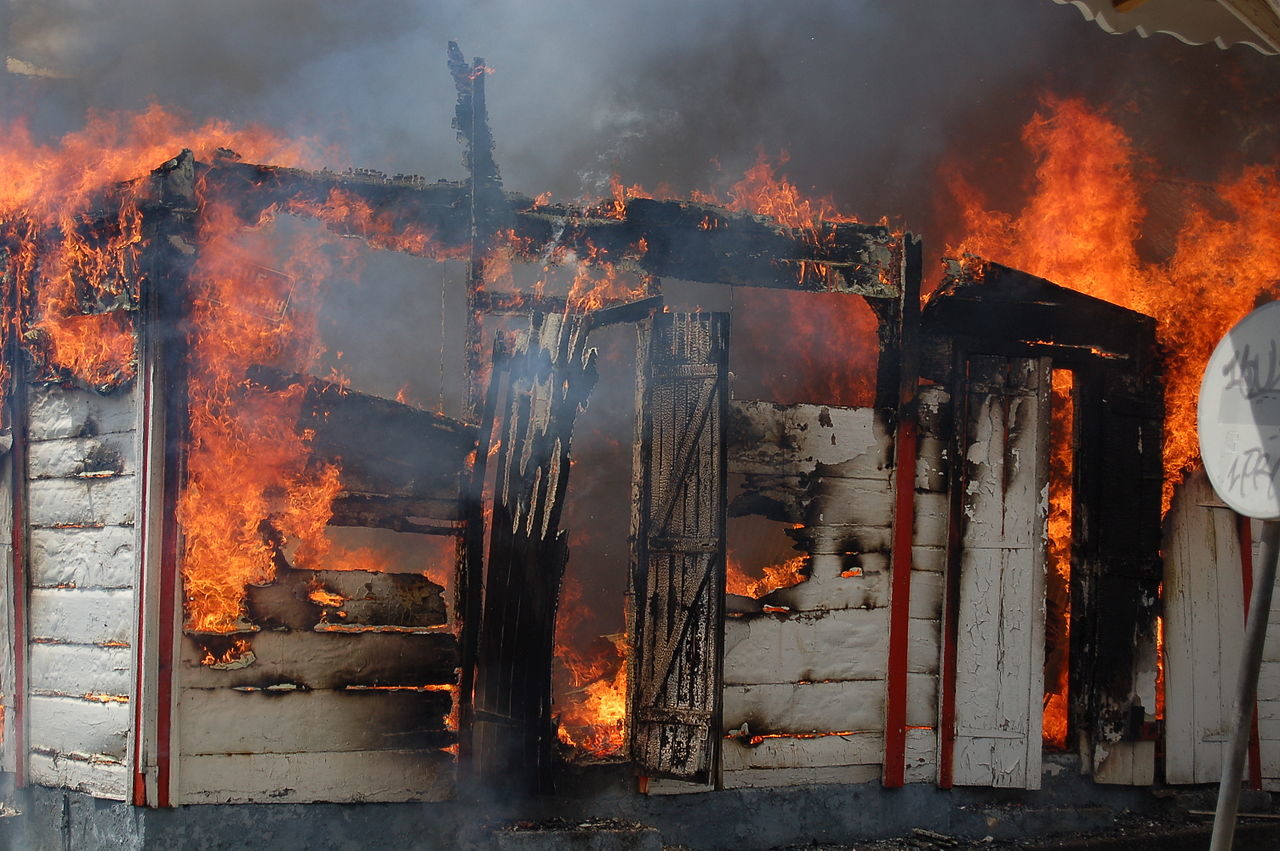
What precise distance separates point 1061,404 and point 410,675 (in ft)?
24.1

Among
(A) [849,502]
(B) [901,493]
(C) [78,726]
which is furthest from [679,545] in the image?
(C) [78,726]

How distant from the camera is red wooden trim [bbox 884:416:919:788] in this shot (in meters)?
7.67

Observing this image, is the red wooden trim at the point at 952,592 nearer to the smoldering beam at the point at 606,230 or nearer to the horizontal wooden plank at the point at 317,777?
the smoldering beam at the point at 606,230

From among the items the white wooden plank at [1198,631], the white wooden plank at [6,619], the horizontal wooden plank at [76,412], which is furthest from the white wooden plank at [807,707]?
the white wooden plank at [6,619]

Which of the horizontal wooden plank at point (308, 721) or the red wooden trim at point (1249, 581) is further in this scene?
the red wooden trim at point (1249, 581)

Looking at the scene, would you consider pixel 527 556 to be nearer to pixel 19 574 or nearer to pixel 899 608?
pixel 899 608

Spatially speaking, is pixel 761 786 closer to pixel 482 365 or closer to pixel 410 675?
pixel 410 675

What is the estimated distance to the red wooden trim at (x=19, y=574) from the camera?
729 cm

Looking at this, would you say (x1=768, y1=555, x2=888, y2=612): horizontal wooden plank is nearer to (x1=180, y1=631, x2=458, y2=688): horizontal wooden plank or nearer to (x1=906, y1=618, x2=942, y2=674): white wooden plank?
(x1=906, y1=618, x2=942, y2=674): white wooden plank

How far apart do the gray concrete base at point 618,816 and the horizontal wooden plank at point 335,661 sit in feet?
2.96

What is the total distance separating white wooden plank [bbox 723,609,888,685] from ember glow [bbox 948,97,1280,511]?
308 centimetres

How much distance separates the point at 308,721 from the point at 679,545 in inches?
118

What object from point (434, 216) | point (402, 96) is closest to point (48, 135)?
point (402, 96)

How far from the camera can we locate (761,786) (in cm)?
747
